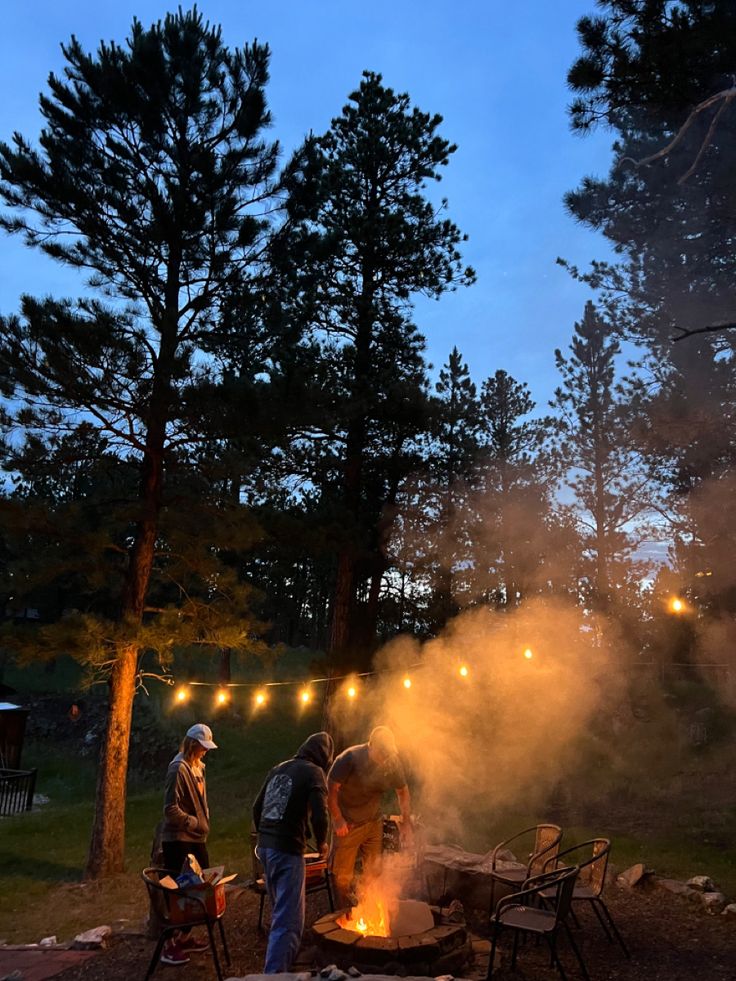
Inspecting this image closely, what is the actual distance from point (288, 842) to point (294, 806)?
0.74 ft

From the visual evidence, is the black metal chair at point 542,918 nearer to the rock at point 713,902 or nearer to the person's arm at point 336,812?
the person's arm at point 336,812

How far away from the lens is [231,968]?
516 centimetres

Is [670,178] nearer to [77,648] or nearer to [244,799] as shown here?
[77,648]

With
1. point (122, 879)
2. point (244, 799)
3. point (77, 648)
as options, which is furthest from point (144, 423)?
point (244, 799)

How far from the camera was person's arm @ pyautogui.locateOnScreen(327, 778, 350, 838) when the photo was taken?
5.87 meters

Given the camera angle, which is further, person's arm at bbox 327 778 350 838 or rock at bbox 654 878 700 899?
rock at bbox 654 878 700 899

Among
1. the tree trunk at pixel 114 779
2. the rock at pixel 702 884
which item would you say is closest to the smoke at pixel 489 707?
the rock at pixel 702 884

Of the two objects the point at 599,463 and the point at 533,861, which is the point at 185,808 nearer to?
the point at 533,861

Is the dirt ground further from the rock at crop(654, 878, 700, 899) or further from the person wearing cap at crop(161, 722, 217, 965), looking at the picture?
the person wearing cap at crop(161, 722, 217, 965)

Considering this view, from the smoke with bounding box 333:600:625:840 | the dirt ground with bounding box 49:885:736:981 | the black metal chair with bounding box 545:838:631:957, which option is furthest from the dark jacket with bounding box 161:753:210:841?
the smoke with bounding box 333:600:625:840

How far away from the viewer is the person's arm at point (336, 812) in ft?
19.2

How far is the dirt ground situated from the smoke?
13.2 ft

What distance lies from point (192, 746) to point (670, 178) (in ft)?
31.5

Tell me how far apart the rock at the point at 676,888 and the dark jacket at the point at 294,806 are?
413 centimetres
